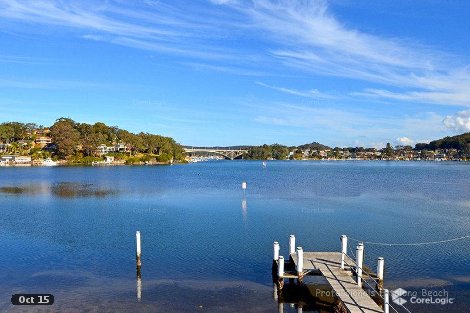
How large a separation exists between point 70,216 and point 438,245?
123 feet

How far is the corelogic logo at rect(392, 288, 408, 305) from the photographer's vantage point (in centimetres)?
2078

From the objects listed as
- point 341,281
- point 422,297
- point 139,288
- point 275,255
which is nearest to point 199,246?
point 275,255

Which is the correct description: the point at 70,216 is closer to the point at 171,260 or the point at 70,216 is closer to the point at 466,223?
the point at 171,260

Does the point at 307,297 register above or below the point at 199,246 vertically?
below

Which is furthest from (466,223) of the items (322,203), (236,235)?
(236,235)

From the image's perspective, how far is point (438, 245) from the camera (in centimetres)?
3316

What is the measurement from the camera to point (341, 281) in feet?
68.2

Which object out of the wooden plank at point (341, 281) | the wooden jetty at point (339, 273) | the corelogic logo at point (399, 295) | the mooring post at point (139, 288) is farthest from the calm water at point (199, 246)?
the wooden plank at point (341, 281)
